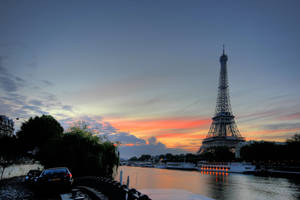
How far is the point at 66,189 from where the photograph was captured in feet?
56.3

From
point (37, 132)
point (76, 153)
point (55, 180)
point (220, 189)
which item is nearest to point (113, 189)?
point (55, 180)

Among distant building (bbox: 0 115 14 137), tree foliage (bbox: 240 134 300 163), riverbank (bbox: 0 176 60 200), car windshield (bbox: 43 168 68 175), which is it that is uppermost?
distant building (bbox: 0 115 14 137)

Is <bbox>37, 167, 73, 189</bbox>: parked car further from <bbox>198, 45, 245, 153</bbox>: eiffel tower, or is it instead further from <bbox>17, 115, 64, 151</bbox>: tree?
<bbox>198, 45, 245, 153</bbox>: eiffel tower

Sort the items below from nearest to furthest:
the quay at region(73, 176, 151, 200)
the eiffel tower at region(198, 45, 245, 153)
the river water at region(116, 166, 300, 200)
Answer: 1. the quay at region(73, 176, 151, 200)
2. the river water at region(116, 166, 300, 200)
3. the eiffel tower at region(198, 45, 245, 153)

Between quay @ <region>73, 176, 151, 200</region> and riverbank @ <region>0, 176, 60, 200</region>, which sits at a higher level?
quay @ <region>73, 176, 151, 200</region>

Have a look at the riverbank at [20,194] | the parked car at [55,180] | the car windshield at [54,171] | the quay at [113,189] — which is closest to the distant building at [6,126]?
the riverbank at [20,194]

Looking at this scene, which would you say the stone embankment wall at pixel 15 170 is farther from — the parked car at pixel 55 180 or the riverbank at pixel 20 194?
the parked car at pixel 55 180

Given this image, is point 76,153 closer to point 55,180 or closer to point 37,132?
point 55,180

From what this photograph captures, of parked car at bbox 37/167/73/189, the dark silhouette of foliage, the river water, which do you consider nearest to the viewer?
parked car at bbox 37/167/73/189

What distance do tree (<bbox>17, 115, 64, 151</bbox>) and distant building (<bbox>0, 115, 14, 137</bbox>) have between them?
59.0m

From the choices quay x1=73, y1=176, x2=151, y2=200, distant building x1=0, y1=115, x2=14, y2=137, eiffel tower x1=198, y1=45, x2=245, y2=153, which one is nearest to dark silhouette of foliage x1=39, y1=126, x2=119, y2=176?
quay x1=73, y1=176, x2=151, y2=200

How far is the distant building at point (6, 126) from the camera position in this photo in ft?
466

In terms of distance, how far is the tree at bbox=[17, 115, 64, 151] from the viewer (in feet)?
287

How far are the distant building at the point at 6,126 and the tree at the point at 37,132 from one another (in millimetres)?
59011
